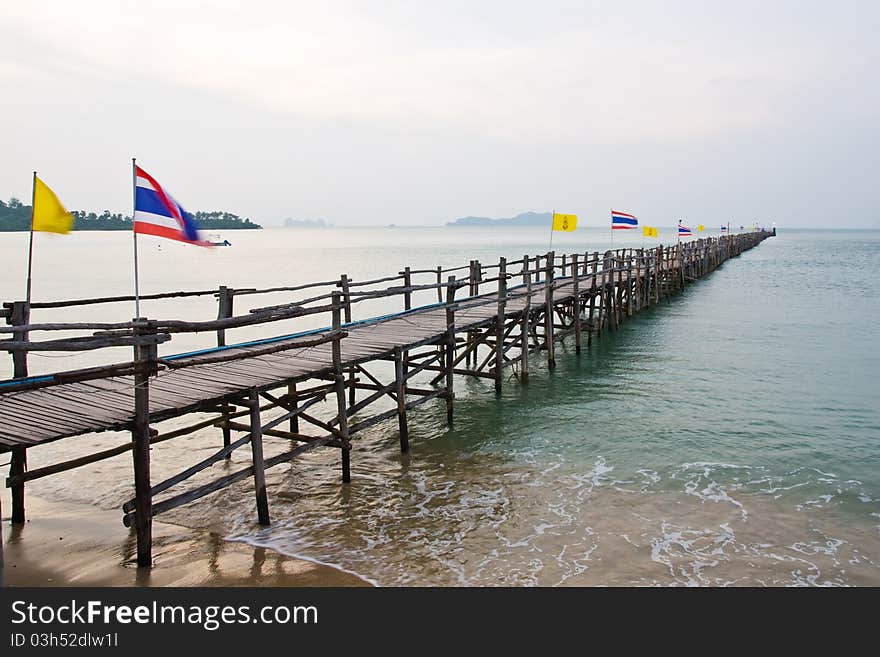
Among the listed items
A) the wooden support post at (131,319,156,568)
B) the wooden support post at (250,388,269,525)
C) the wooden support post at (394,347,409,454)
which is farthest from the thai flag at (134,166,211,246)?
the wooden support post at (394,347,409,454)

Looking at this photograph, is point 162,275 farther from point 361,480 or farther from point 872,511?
point 872,511

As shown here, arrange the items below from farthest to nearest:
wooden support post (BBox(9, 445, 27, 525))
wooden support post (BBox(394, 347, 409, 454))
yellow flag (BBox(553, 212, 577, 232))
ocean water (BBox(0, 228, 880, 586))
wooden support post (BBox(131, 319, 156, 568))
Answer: yellow flag (BBox(553, 212, 577, 232))
wooden support post (BBox(394, 347, 409, 454))
wooden support post (BBox(9, 445, 27, 525))
ocean water (BBox(0, 228, 880, 586))
wooden support post (BBox(131, 319, 156, 568))

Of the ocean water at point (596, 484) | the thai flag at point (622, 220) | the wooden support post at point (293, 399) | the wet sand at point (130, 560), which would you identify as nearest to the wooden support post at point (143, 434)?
the wet sand at point (130, 560)

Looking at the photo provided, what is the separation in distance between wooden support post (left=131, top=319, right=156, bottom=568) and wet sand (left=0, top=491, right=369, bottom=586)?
0.37m

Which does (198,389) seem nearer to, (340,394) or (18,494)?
(340,394)

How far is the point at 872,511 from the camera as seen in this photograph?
774cm

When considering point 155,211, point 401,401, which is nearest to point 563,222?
point 401,401

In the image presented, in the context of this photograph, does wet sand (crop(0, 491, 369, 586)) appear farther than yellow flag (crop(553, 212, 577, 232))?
No

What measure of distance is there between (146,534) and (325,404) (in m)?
6.43

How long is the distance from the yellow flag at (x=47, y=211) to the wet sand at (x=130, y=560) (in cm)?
304

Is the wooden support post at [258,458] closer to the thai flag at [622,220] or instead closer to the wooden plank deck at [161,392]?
the wooden plank deck at [161,392]

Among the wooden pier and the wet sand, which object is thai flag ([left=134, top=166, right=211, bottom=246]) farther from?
the wet sand

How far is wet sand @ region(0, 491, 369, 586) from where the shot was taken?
5910mm
